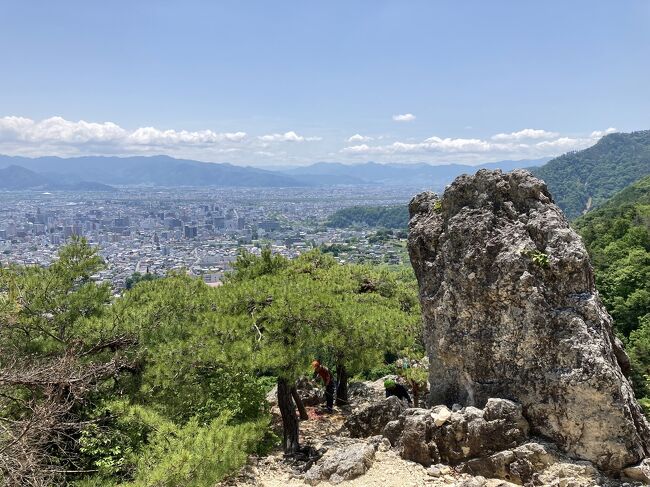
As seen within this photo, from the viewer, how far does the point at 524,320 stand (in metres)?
8.59

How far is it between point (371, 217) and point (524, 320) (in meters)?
176

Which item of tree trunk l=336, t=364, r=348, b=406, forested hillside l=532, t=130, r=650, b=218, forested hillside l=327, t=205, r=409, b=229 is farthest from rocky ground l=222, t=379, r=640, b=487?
forested hillside l=327, t=205, r=409, b=229

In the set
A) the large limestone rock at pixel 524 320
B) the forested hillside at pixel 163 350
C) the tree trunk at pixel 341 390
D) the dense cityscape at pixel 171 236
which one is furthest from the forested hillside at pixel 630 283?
the dense cityscape at pixel 171 236

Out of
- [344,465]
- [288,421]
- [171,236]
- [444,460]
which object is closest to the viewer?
[444,460]

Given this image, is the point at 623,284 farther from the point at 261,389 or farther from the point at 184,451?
the point at 184,451

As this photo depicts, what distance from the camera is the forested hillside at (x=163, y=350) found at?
866 cm

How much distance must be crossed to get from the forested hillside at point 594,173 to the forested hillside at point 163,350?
14838 centimetres

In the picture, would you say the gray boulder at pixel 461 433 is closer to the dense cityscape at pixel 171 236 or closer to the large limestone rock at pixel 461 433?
the large limestone rock at pixel 461 433

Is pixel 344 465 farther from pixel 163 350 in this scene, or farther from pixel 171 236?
pixel 171 236

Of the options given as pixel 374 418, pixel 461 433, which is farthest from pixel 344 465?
pixel 374 418

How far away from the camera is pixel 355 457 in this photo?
9.03 m

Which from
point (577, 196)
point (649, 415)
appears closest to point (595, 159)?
point (577, 196)

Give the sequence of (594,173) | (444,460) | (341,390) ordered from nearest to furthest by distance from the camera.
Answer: (444,460)
(341,390)
(594,173)

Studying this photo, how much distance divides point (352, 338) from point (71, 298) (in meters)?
6.01
